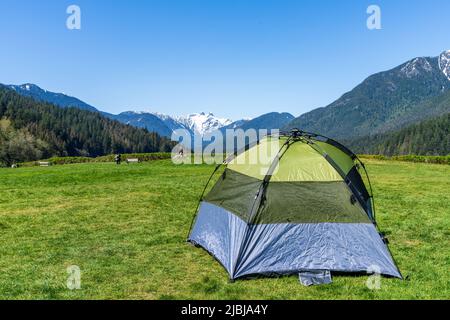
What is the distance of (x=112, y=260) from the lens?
1066 centimetres

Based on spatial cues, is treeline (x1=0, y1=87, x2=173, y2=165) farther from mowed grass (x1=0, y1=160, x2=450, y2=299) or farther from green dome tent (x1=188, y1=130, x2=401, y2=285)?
green dome tent (x1=188, y1=130, x2=401, y2=285)

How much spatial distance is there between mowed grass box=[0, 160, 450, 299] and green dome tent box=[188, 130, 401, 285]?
1.37 ft

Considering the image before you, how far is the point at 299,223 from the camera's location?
9.72 meters

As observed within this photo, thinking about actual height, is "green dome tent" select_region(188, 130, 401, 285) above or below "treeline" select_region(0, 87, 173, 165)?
below

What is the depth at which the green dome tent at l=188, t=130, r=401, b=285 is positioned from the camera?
30.8ft

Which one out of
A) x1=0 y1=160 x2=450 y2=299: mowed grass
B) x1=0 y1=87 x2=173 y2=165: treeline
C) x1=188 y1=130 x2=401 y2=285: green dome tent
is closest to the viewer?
x1=0 y1=160 x2=450 y2=299: mowed grass

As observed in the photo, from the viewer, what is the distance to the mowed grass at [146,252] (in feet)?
27.6

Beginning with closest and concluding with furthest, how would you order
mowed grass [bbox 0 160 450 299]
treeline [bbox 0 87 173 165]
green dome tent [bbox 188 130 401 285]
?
mowed grass [bbox 0 160 450 299] → green dome tent [bbox 188 130 401 285] → treeline [bbox 0 87 173 165]

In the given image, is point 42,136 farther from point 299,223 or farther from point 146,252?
point 299,223

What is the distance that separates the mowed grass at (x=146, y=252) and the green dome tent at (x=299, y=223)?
42 cm

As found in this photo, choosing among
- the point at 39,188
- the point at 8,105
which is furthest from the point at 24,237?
the point at 8,105

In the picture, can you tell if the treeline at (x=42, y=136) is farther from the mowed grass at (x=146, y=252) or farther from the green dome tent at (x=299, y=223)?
the green dome tent at (x=299, y=223)

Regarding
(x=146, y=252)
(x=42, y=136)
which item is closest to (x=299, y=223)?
(x=146, y=252)

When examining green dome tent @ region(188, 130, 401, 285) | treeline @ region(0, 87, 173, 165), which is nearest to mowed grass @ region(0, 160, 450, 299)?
green dome tent @ region(188, 130, 401, 285)
